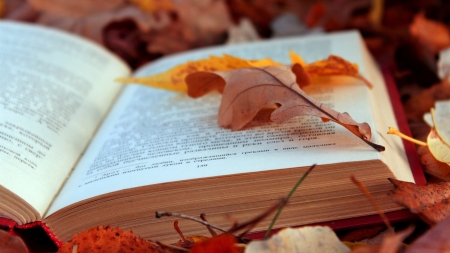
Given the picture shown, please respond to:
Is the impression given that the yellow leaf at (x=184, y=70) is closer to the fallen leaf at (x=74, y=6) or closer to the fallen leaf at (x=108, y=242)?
the fallen leaf at (x=108, y=242)

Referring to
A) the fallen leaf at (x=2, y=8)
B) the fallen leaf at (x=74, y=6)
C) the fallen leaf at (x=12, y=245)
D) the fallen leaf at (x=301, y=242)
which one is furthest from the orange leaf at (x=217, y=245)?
the fallen leaf at (x=2, y=8)

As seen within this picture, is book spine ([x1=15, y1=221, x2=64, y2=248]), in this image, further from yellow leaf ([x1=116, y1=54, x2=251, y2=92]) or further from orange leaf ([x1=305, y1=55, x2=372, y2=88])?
orange leaf ([x1=305, y1=55, x2=372, y2=88])

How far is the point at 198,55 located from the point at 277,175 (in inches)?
20.6

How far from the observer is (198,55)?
107 centimetres

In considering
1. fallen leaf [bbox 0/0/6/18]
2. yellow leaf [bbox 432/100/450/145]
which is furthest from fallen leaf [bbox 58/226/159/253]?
fallen leaf [bbox 0/0/6/18]

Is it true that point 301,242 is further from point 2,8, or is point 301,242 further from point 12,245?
point 2,8

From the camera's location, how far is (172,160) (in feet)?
2.21

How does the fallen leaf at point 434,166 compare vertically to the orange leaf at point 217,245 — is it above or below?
above

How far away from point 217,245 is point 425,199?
10.6 inches

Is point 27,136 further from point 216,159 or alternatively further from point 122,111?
point 216,159

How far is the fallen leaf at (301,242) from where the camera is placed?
1.70 ft

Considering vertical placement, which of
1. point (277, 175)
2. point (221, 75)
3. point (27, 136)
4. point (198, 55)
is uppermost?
point (198, 55)

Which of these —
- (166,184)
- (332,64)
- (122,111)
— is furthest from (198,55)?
(166,184)

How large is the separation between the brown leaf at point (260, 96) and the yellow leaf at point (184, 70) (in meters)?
0.08
